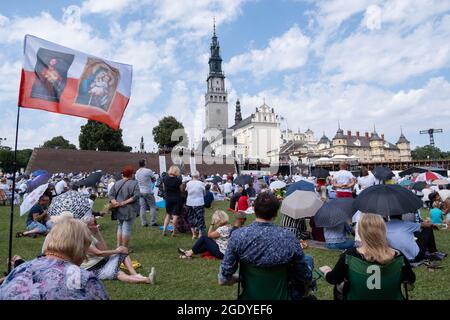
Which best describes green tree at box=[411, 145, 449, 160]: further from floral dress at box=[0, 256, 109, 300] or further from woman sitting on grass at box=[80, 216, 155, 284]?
floral dress at box=[0, 256, 109, 300]

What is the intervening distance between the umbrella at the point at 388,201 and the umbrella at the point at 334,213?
1156 mm

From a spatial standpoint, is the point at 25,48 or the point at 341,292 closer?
the point at 341,292

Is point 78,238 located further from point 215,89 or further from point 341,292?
point 215,89

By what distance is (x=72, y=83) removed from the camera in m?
5.21

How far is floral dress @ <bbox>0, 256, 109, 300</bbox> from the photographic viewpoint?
2.43 m

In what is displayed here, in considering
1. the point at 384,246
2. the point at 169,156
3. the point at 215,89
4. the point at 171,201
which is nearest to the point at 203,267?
the point at 171,201

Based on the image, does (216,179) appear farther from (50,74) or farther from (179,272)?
(50,74)

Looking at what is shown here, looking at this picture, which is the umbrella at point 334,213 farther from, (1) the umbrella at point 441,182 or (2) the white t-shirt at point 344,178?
(1) the umbrella at point 441,182

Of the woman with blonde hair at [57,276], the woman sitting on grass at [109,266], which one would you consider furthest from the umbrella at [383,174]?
the woman with blonde hair at [57,276]

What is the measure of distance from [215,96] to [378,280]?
124 m

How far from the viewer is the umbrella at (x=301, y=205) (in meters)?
7.88

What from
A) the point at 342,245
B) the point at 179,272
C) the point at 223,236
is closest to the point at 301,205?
the point at 342,245

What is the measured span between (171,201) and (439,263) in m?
5.95

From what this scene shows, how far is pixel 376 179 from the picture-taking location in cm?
1188
